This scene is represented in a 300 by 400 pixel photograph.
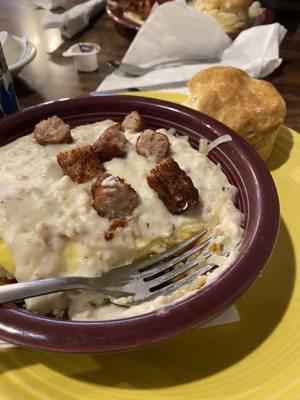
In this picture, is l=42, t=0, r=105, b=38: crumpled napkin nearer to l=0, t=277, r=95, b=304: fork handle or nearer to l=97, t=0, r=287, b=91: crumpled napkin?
l=97, t=0, r=287, b=91: crumpled napkin

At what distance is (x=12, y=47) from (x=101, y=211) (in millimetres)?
1516

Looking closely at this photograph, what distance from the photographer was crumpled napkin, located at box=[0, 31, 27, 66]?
2.22 metres

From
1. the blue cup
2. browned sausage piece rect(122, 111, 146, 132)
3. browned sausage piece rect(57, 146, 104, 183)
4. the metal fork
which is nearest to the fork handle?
the metal fork

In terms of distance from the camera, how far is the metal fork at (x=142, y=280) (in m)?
0.97

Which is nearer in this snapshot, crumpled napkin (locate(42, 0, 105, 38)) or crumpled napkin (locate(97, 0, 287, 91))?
crumpled napkin (locate(97, 0, 287, 91))

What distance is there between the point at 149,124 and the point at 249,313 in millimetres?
739

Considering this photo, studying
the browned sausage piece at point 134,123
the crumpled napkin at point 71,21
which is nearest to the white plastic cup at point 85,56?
the crumpled napkin at point 71,21

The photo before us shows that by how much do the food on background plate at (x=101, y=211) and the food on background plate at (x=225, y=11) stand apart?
1.45 metres

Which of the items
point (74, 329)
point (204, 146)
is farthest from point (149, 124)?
point (74, 329)

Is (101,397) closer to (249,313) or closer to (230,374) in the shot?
(230,374)

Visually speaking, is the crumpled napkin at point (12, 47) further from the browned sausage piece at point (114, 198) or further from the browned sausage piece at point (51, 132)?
the browned sausage piece at point (114, 198)

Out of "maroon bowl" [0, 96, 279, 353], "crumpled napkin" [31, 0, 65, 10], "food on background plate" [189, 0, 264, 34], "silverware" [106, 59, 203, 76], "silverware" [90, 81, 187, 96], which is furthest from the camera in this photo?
"crumpled napkin" [31, 0, 65, 10]

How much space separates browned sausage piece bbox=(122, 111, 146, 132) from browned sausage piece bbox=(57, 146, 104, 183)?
23 cm

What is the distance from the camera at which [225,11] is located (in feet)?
8.21
